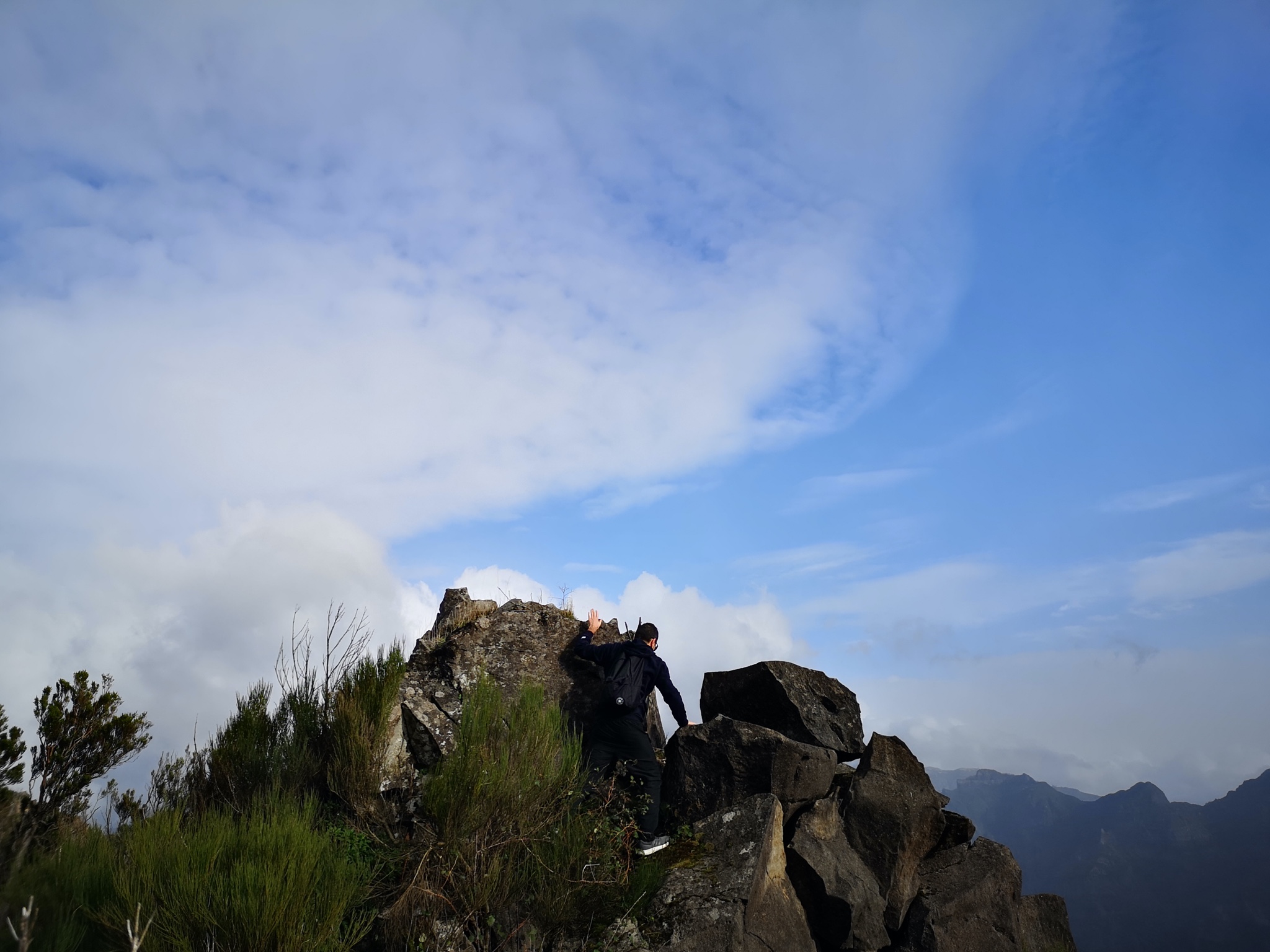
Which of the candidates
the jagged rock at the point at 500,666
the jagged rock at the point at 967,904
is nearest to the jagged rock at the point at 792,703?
the jagged rock at the point at 500,666

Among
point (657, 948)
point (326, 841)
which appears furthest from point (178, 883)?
point (657, 948)

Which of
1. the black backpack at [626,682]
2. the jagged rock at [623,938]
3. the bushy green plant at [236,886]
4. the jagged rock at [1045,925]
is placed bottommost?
the jagged rock at [1045,925]

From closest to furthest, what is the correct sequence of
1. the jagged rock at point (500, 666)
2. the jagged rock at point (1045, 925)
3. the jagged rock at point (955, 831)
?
the jagged rock at point (500, 666), the jagged rock at point (1045, 925), the jagged rock at point (955, 831)

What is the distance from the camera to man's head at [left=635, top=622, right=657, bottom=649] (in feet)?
30.6

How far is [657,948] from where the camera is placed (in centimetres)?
634

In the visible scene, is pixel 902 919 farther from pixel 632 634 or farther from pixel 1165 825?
pixel 1165 825

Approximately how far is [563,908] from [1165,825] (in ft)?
674

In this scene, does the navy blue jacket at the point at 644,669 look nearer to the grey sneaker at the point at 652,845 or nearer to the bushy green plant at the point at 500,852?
the grey sneaker at the point at 652,845

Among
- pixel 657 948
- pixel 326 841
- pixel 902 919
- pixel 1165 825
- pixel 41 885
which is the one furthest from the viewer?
pixel 1165 825

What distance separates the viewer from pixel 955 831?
31.0 feet

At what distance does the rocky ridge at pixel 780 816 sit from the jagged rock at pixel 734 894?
0.04ft

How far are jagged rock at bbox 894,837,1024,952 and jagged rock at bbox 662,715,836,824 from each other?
149cm

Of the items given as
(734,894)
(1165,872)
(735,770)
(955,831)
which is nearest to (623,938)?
(734,894)

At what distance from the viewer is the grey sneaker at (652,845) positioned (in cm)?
765
